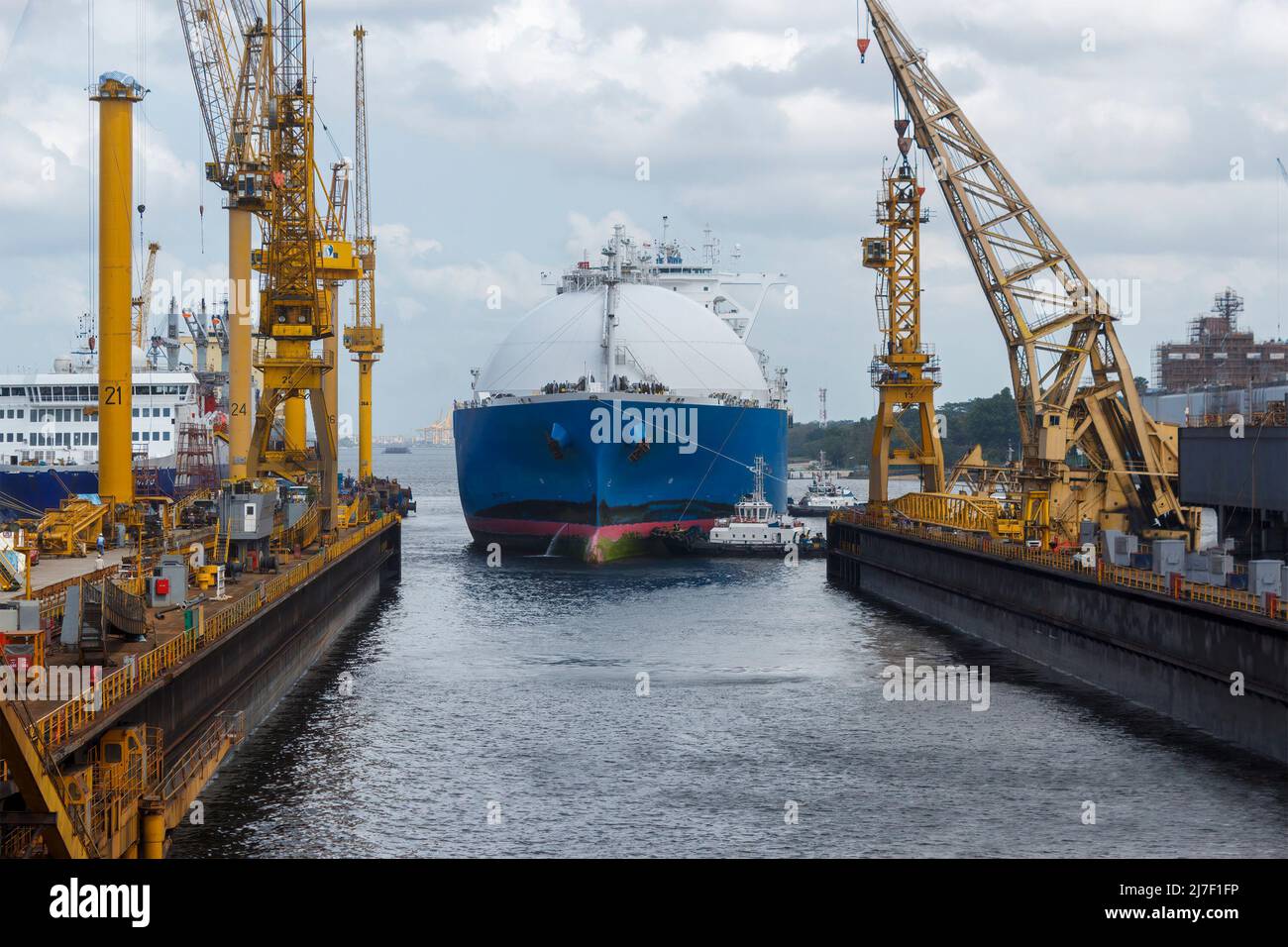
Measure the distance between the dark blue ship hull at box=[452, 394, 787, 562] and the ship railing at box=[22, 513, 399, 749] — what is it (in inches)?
1241

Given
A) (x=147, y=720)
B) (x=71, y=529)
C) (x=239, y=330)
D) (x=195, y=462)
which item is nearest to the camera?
(x=147, y=720)

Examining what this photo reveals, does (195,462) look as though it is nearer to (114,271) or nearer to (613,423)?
(613,423)

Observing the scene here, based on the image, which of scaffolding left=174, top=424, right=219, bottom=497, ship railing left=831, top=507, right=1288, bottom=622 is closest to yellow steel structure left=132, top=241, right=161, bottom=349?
scaffolding left=174, top=424, right=219, bottom=497

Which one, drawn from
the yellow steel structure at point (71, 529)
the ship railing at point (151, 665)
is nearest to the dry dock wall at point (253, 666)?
the ship railing at point (151, 665)

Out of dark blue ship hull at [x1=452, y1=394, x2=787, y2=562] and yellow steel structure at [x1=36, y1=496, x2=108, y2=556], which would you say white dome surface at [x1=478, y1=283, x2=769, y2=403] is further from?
yellow steel structure at [x1=36, y1=496, x2=108, y2=556]

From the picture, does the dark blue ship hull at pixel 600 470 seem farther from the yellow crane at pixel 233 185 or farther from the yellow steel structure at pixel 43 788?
the yellow steel structure at pixel 43 788

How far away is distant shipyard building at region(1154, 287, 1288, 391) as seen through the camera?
78.6 m

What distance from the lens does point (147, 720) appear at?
21.3 metres

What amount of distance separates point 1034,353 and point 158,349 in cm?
8092

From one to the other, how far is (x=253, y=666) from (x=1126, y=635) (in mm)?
20687

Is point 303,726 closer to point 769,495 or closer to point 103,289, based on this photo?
point 103,289

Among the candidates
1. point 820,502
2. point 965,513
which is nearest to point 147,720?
point 965,513
